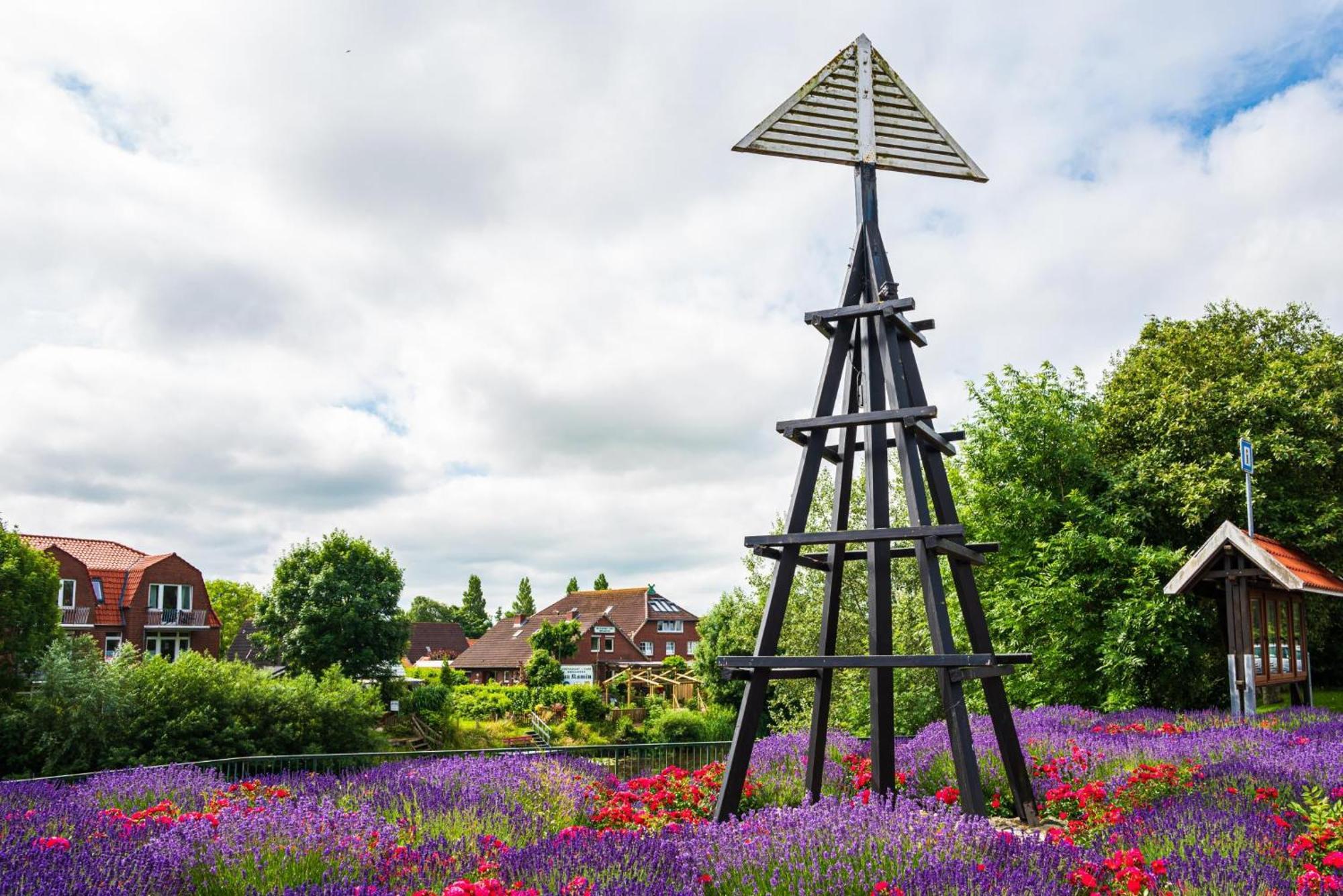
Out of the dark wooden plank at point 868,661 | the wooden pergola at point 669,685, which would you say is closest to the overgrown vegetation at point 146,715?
the dark wooden plank at point 868,661

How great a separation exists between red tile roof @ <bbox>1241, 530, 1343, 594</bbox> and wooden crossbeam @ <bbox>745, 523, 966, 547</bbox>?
26.0ft

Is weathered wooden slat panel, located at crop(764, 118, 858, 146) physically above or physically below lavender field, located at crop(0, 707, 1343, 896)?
above

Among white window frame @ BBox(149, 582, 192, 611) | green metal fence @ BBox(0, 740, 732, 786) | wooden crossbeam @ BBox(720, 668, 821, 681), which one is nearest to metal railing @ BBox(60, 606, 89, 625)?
white window frame @ BBox(149, 582, 192, 611)

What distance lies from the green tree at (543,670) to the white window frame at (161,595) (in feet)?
48.4

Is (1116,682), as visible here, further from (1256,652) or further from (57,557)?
(57,557)

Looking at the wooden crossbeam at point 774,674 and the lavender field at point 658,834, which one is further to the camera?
the wooden crossbeam at point 774,674

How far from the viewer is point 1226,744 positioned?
8328 millimetres

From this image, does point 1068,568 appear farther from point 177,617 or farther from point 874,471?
point 177,617

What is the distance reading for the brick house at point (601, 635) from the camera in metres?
53.3

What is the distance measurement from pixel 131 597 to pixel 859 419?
1487 inches

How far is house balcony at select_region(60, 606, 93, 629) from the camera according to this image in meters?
33.6

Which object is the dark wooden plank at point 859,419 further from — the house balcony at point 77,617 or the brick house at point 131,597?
the house balcony at point 77,617

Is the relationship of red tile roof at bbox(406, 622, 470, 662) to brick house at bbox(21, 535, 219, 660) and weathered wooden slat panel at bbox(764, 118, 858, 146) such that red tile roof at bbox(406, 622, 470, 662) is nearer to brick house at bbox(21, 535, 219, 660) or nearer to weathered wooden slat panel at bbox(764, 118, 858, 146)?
brick house at bbox(21, 535, 219, 660)

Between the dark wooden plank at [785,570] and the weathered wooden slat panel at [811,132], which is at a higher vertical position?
the weathered wooden slat panel at [811,132]
